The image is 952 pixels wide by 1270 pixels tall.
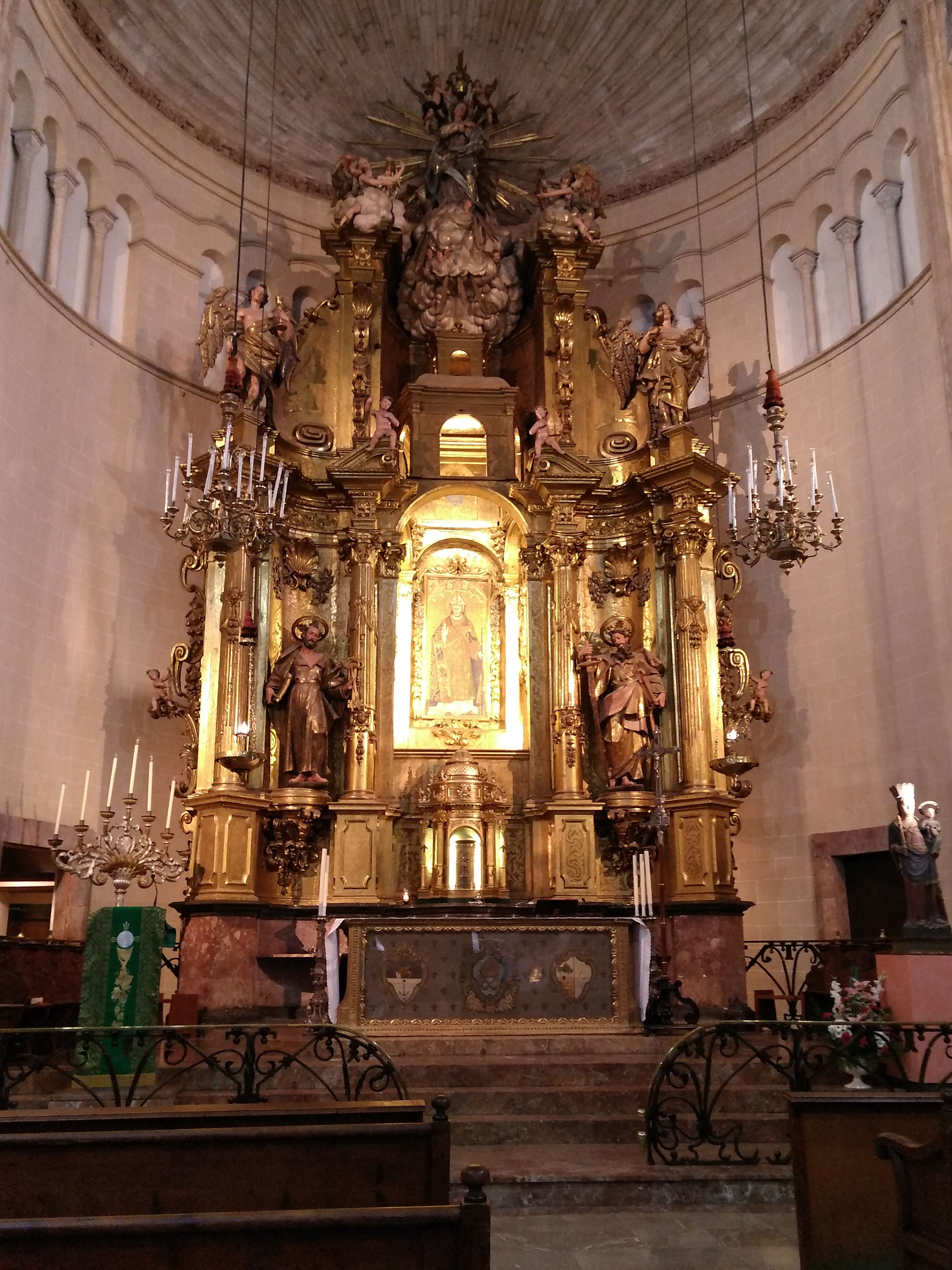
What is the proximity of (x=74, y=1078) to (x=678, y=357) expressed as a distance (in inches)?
410

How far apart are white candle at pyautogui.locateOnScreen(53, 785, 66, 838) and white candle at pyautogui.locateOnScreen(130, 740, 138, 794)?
2.35 feet

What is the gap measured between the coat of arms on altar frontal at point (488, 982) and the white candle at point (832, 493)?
5109 millimetres

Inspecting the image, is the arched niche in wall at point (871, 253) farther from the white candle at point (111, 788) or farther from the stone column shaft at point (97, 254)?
the white candle at point (111, 788)

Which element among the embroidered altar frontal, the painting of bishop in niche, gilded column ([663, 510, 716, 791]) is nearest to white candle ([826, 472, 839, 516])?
gilded column ([663, 510, 716, 791])

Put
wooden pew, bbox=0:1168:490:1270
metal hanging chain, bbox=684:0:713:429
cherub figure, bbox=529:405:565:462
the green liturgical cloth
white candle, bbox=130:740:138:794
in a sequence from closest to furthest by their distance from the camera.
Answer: wooden pew, bbox=0:1168:490:1270 → the green liturgical cloth → white candle, bbox=130:740:138:794 → cherub figure, bbox=529:405:565:462 → metal hanging chain, bbox=684:0:713:429

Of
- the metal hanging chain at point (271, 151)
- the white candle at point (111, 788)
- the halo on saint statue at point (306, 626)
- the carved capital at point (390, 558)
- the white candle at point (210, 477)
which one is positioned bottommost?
the white candle at point (111, 788)

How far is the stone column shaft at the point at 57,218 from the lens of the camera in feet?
44.5

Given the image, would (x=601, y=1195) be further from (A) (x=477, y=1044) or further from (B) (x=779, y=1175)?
(A) (x=477, y=1044)

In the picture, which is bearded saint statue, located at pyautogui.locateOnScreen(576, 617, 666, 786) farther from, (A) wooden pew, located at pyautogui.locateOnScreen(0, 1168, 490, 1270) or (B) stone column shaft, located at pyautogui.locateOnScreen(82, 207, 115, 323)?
(A) wooden pew, located at pyautogui.locateOnScreen(0, 1168, 490, 1270)

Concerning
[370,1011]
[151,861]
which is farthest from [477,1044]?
[151,861]

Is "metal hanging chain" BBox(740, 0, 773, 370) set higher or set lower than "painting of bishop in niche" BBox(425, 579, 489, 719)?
higher

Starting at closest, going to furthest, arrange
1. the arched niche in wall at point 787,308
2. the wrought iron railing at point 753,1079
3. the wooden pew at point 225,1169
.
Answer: the wooden pew at point 225,1169 < the wrought iron railing at point 753,1079 < the arched niche in wall at point 787,308

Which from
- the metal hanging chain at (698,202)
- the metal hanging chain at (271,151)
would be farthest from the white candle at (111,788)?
the metal hanging chain at (698,202)

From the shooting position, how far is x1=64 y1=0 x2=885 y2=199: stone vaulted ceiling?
15.1 metres
